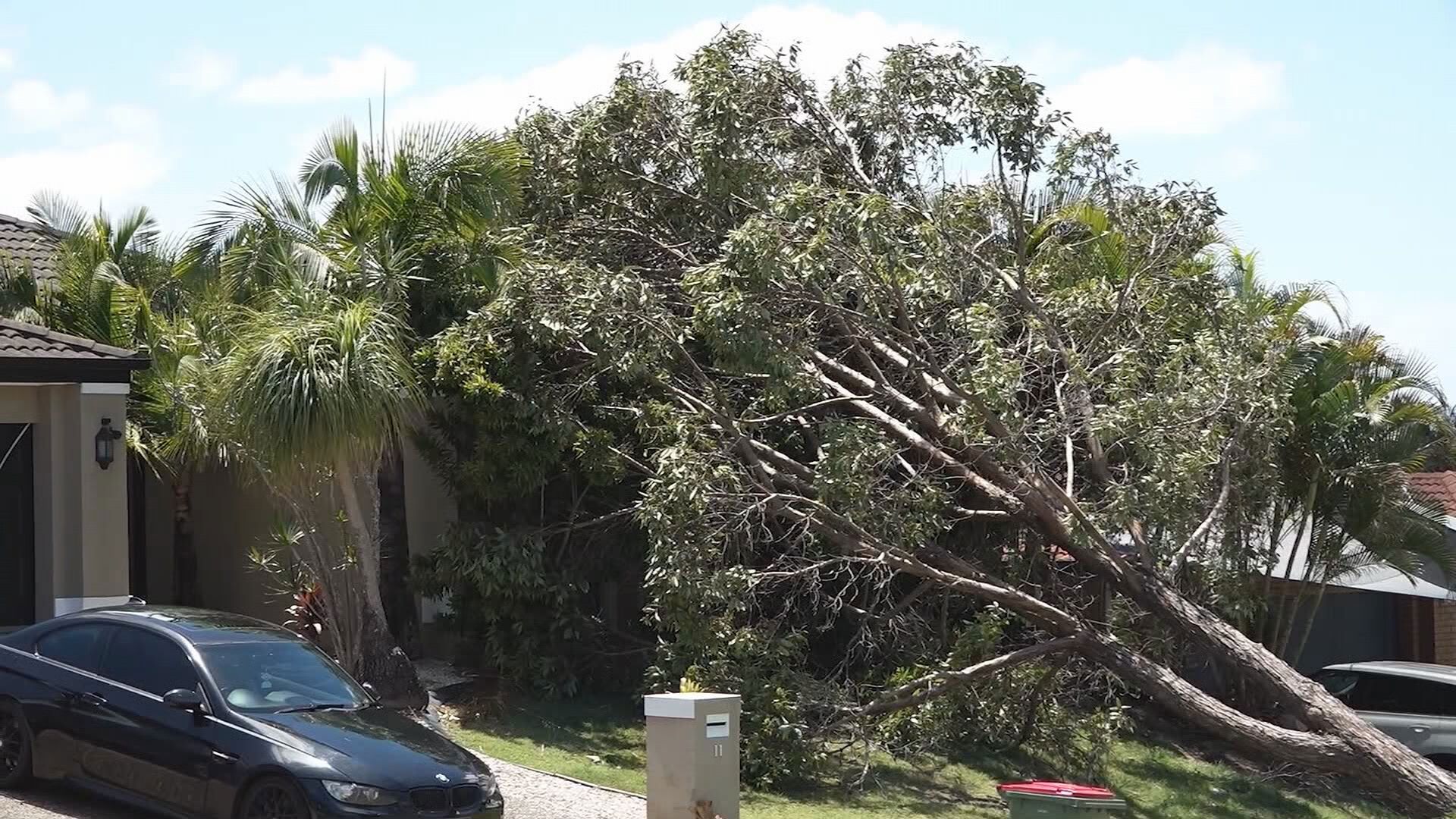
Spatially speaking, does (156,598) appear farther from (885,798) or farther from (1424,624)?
(1424,624)

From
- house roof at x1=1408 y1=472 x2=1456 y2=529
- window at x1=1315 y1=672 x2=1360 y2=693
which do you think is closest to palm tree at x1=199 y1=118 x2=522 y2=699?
window at x1=1315 y1=672 x2=1360 y2=693

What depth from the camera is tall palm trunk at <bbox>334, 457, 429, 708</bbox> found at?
553 inches

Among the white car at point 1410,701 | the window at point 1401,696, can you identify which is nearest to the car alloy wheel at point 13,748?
the white car at point 1410,701

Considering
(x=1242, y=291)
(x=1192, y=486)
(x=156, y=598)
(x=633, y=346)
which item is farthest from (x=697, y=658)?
(x=156, y=598)

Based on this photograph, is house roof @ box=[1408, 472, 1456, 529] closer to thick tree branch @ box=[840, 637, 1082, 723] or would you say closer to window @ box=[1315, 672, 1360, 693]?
window @ box=[1315, 672, 1360, 693]

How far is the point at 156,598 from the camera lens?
2016cm

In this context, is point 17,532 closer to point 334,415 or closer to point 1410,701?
point 334,415

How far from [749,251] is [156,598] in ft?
36.0

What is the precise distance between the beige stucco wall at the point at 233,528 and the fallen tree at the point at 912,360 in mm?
2879

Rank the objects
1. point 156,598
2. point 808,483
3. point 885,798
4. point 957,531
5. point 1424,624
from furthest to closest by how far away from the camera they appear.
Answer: point 1424,624 → point 156,598 → point 957,531 → point 808,483 → point 885,798

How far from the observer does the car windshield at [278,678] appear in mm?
9117

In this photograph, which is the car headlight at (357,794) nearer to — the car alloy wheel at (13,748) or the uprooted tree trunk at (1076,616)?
the car alloy wheel at (13,748)

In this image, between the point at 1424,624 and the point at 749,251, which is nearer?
the point at 749,251

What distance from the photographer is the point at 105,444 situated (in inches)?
551
